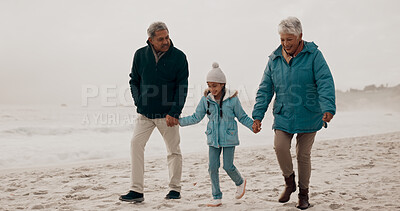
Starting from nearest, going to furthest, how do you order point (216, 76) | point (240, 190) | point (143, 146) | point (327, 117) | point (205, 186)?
point (327, 117)
point (216, 76)
point (240, 190)
point (143, 146)
point (205, 186)

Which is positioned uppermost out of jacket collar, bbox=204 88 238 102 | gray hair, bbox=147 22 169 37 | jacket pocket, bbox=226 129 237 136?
gray hair, bbox=147 22 169 37

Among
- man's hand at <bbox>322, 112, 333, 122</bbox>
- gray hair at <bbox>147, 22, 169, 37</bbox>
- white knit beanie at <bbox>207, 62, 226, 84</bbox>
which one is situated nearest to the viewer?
man's hand at <bbox>322, 112, 333, 122</bbox>

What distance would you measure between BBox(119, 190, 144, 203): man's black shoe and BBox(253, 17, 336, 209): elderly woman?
4.84ft

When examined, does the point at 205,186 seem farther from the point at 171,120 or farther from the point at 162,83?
the point at 162,83

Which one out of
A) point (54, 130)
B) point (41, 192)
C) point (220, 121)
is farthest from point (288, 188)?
point (54, 130)

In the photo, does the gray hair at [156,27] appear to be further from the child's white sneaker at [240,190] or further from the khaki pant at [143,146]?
the child's white sneaker at [240,190]

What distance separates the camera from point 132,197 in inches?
148

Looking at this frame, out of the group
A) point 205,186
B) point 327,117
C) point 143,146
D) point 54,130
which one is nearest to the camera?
point 327,117

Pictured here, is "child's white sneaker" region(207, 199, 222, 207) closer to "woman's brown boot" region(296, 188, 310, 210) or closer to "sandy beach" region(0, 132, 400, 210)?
"sandy beach" region(0, 132, 400, 210)

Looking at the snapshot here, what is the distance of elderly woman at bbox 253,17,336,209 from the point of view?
316 centimetres

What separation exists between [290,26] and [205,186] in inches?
97.2

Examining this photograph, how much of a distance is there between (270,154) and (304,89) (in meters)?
4.67

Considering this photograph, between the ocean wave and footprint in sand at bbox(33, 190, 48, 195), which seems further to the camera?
the ocean wave

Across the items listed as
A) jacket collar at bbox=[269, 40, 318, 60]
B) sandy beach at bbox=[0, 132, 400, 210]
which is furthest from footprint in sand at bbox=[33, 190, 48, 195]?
jacket collar at bbox=[269, 40, 318, 60]
